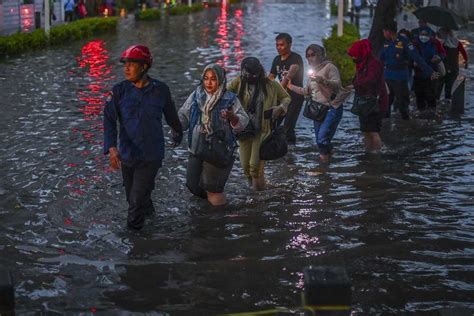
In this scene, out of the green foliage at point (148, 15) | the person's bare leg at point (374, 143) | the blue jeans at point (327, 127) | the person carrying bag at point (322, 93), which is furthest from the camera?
the green foliage at point (148, 15)

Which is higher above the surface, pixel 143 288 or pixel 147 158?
pixel 147 158

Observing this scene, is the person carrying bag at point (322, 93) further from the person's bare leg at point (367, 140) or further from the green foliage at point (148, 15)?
the green foliage at point (148, 15)

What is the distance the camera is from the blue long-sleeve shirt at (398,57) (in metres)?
13.6

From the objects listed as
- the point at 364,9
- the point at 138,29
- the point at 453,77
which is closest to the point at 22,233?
the point at 453,77

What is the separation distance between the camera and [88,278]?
276 inches

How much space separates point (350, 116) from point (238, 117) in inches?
277

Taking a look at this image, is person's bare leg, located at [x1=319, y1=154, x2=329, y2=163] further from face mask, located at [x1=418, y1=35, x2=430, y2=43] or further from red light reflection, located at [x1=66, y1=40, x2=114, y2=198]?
face mask, located at [x1=418, y1=35, x2=430, y2=43]

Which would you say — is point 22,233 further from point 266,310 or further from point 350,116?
point 350,116

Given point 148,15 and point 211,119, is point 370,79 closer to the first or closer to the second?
point 211,119

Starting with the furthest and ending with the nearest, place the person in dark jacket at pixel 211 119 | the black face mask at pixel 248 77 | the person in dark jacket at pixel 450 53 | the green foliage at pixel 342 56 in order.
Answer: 1. the green foliage at pixel 342 56
2. the person in dark jacket at pixel 450 53
3. the black face mask at pixel 248 77
4. the person in dark jacket at pixel 211 119

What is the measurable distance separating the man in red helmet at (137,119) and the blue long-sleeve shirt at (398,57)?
6462 mm

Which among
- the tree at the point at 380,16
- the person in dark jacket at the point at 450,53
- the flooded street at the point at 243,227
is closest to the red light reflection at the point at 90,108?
the flooded street at the point at 243,227

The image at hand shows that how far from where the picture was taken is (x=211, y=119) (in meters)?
8.39

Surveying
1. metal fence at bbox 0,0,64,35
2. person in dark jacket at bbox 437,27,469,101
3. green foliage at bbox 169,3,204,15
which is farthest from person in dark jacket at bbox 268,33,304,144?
green foliage at bbox 169,3,204,15
